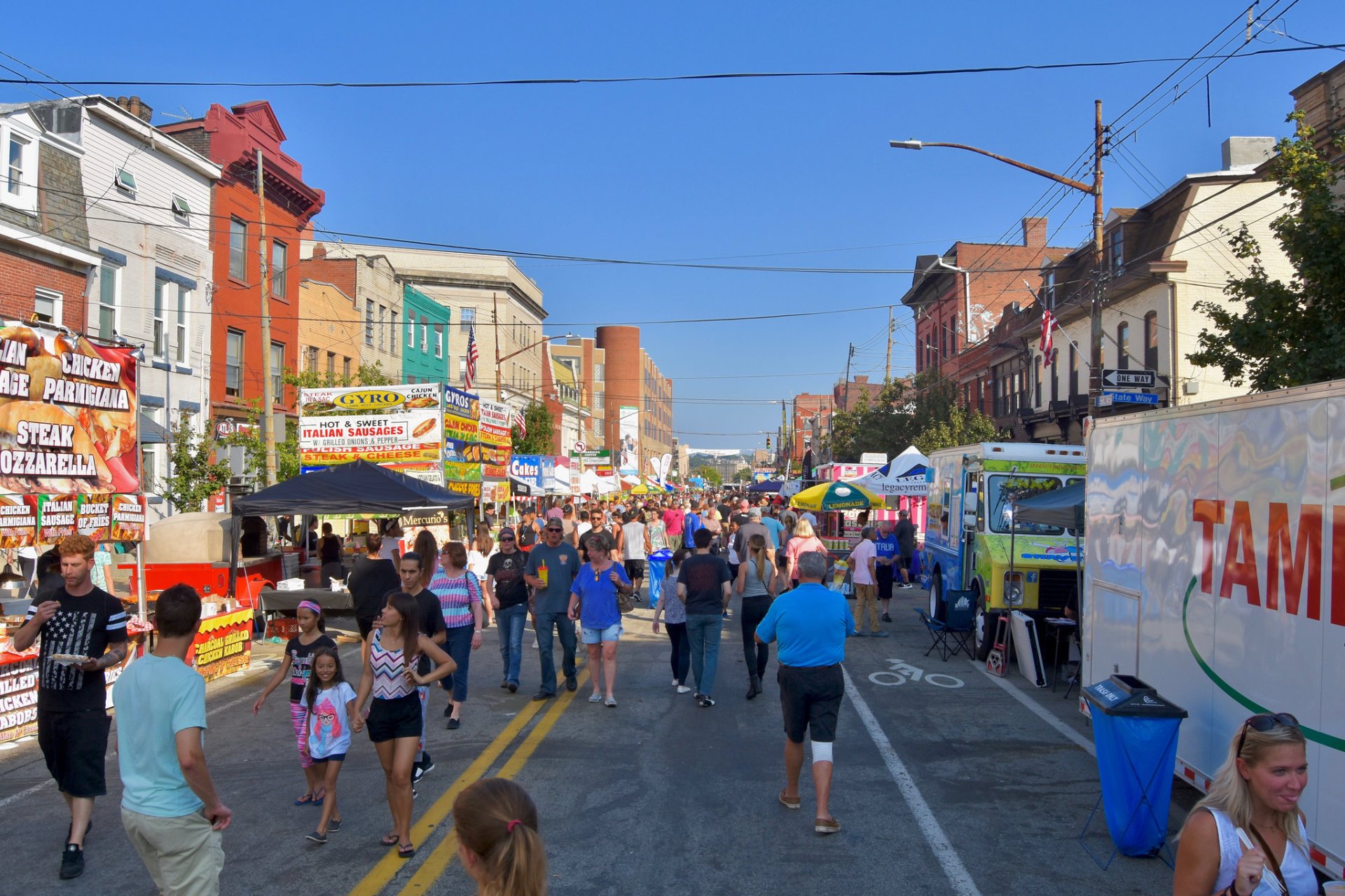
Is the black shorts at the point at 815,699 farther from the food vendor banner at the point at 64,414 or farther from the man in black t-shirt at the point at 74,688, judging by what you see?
the food vendor banner at the point at 64,414

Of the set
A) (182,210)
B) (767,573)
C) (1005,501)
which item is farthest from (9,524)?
(182,210)

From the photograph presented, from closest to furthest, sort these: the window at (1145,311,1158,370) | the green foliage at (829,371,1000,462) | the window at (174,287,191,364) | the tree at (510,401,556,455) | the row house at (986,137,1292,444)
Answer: the window at (174,287,191,364), the row house at (986,137,1292,444), the window at (1145,311,1158,370), the green foliage at (829,371,1000,462), the tree at (510,401,556,455)

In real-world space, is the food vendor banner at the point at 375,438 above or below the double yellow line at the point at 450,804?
above

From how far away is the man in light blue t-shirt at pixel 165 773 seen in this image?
417cm

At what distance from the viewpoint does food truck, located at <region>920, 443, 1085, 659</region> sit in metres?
13.1

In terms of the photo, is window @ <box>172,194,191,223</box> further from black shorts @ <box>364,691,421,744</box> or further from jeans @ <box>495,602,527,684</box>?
black shorts @ <box>364,691,421,744</box>

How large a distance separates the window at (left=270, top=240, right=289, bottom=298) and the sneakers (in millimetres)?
27945

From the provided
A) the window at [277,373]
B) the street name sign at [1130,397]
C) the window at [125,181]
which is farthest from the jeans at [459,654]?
the window at [277,373]

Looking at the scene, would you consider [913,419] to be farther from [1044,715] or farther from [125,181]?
[1044,715]

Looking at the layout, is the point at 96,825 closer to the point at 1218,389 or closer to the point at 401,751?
the point at 401,751

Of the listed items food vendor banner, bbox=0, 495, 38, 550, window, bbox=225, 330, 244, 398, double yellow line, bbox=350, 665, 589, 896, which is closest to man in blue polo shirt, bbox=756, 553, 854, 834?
double yellow line, bbox=350, 665, 589, 896

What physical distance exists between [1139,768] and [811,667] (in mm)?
1945

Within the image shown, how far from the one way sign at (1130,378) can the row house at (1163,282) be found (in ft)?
25.5

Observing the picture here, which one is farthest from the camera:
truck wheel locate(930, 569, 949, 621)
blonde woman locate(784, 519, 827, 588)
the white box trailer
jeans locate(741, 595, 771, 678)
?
truck wheel locate(930, 569, 949, 621)
